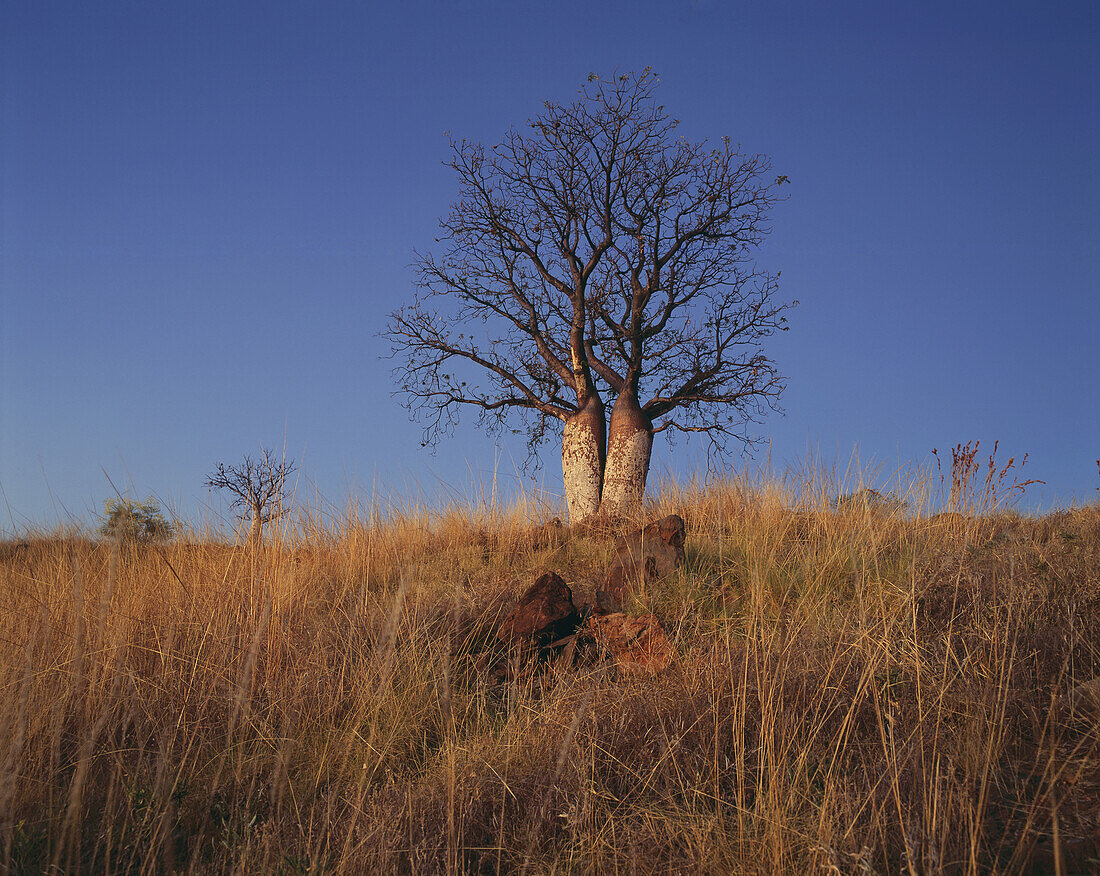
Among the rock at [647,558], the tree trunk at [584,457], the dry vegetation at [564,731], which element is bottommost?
the dry vegetation at [564,731]

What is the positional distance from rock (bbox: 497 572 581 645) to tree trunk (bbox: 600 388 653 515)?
6.36 m

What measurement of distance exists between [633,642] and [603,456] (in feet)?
25.6

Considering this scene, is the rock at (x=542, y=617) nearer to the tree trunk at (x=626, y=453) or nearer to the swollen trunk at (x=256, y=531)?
the swollen trunk at (x=256, y=531)

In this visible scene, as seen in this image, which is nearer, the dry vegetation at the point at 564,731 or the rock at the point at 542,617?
the dry vegetation at the point at 564,731

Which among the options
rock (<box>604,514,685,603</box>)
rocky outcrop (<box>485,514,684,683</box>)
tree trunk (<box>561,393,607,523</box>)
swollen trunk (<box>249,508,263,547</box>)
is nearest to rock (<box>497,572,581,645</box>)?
rocky outcrop (<box>485,514,684,683</box>)

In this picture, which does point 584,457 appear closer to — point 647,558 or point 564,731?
point 647,558

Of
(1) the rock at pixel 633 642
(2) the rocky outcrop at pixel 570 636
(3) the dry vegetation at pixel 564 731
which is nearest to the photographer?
(3) the dry vegetation at pixel 564 731

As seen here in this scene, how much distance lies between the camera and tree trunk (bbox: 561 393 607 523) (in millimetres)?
12094

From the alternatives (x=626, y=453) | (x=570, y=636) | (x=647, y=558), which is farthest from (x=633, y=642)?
(x=626, y=453)

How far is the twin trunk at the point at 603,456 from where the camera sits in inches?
466

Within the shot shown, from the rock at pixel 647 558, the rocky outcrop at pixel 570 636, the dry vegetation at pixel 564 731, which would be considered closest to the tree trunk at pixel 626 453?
the rock at pixel 647 558

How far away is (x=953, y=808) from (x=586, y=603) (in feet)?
10.9

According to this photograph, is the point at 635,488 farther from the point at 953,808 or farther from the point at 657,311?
the point at 953,808

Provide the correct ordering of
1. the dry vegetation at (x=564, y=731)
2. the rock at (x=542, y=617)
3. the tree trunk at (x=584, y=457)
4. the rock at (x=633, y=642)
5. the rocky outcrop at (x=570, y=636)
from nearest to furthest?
the dry vegetation at (x=564, y=731)
the rock at (x=633, y=642)
the rocky outcrop at (x=570, y=636)
the rock at (x=542, y=617)
the tree trunk at (x=584, y=457)
